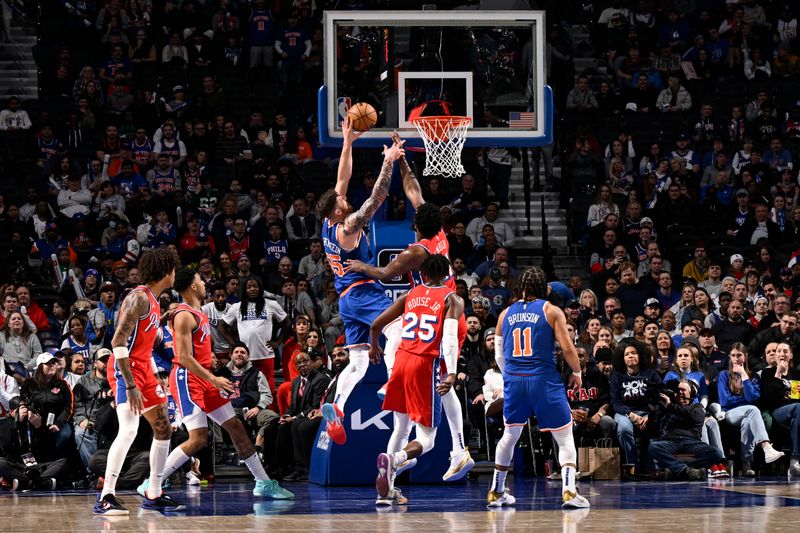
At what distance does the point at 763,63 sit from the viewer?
24.4 meters

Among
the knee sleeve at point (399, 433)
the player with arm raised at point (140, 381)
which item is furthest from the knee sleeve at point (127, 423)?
the knee sleeve at point (399, 433)

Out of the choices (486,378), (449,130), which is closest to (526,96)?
(449,130)

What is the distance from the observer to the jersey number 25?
10820mm

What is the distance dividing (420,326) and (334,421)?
1.47 metres

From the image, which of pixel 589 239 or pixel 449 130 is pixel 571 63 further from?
pixel 449 130

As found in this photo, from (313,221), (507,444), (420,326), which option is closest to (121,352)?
(420,326)

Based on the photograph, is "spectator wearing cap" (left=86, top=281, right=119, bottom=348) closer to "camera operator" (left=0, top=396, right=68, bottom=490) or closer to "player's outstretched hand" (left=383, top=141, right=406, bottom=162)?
"camera operator" (left=0, top=396, right=68, bottom=490)

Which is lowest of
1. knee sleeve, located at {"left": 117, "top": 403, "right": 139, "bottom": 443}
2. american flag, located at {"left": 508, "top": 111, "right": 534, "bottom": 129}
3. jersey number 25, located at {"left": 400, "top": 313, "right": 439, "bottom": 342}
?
knee sleeve, located at {"left": 117, "top": 403, "right": 139, "bottom": 443}

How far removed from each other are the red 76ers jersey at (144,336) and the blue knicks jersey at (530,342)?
2.91 meters

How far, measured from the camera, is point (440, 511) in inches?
407

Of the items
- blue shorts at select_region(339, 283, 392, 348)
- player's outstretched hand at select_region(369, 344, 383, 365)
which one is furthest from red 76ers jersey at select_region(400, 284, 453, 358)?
blue shorts at select_region(339, 283, 392, 348)

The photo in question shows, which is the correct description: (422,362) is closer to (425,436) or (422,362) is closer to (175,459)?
(425,436)

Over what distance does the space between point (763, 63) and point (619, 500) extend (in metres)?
15.1

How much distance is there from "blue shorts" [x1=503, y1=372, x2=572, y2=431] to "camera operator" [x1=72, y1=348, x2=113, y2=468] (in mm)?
5556
